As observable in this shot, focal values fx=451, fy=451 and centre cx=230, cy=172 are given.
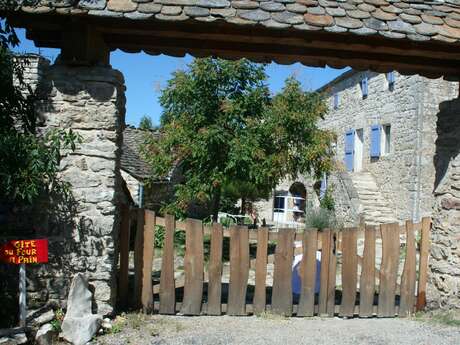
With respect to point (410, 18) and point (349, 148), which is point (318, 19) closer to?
point (410, 18)

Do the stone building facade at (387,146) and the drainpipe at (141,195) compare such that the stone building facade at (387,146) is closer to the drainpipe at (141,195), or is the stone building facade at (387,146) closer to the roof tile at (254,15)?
the drainpipe at (141,195)

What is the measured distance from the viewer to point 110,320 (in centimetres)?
466

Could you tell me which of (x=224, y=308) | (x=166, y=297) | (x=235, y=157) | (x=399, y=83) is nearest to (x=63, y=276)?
(x=166, y=297)

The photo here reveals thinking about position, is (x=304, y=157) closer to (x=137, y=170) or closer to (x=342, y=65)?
(x=342, y=65)

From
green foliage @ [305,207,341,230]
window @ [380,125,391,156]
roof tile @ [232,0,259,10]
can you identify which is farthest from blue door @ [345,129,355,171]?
roof tile @ [232,0,259,10]

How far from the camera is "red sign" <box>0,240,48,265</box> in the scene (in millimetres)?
4074

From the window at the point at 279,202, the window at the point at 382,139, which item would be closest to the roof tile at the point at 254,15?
the window at the point at 382,139

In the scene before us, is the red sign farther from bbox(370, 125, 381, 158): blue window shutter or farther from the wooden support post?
bbox(370, 125, 381, 158): blue window shutter

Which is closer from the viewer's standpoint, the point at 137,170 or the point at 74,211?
the point at 74,211

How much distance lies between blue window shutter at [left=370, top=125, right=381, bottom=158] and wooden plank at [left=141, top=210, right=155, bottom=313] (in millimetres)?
14781

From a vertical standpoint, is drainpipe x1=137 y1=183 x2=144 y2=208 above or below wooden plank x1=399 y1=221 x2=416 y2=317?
above

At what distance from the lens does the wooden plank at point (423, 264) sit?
Answer: 5.56 meters

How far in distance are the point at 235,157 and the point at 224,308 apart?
4.50m

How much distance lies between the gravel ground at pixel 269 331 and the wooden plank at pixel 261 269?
5.9 inches
